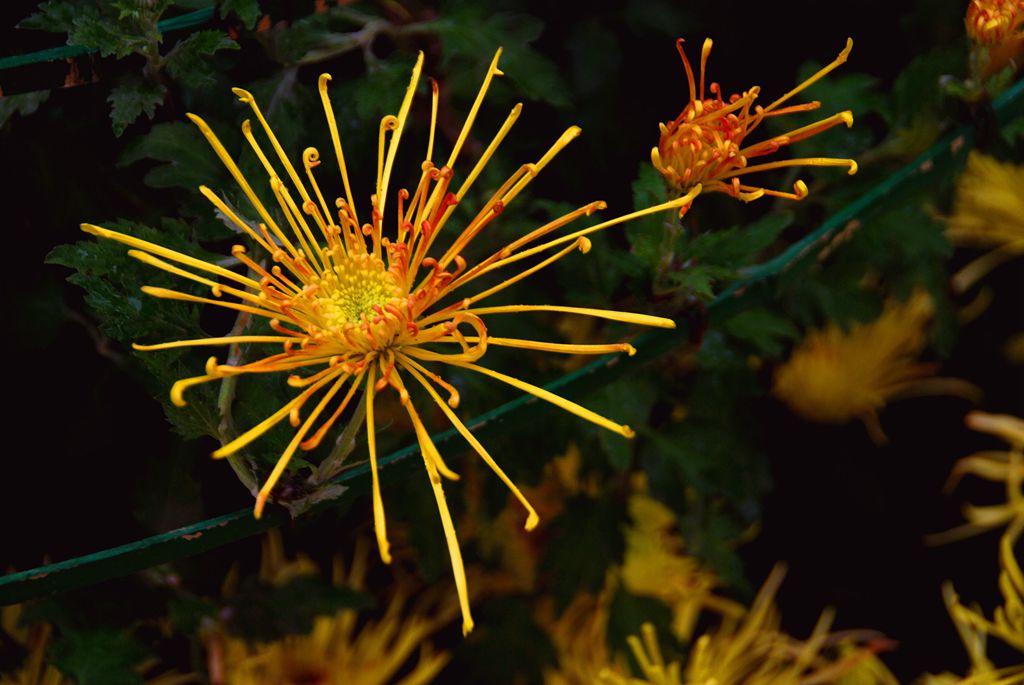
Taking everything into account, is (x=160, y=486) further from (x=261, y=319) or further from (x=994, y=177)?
(x=994, y=177)

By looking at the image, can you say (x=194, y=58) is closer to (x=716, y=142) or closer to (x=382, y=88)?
(x=382, y=88)

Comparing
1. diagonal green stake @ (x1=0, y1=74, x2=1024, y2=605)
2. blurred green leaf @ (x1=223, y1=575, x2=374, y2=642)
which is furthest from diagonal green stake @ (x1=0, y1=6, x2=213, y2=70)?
blurred green leaf @ (x1=223, y1=575, x2=374, y2=642)

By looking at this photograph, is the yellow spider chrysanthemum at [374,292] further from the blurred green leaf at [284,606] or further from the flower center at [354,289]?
the blurred green leaf at [284,606]

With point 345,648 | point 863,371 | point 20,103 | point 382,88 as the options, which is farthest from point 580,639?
point 20,103

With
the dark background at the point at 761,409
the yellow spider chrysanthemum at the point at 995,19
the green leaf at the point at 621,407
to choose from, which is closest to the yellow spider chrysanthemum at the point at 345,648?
the dark background at the point at 761,409

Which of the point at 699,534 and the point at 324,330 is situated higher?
the point at 324,330

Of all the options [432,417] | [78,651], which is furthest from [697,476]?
[78,651]

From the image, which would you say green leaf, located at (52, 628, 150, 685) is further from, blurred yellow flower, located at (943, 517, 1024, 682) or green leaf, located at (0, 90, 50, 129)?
blurred yellow flower, located at (943, 517, 1024, 682)
